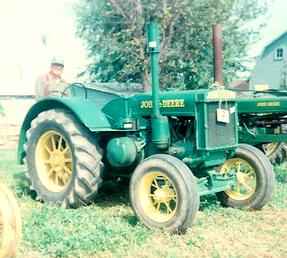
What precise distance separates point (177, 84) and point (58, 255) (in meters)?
11.5

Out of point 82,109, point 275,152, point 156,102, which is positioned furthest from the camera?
point 275,152

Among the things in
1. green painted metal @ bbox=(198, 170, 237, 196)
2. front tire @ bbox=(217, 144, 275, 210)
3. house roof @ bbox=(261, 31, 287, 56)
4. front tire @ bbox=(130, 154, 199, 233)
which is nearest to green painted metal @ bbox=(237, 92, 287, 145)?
front tire @ bbox=(217, 144, 275, 210)

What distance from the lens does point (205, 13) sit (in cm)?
1488

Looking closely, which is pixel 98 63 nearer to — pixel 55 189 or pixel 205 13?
pixel 205 13

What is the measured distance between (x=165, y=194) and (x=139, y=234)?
1.68 ft

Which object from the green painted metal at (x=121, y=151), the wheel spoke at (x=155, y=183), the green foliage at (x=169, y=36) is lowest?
the wheel spoke at (x=155, y=183)

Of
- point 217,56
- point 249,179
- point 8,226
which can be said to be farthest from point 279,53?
point 8,226

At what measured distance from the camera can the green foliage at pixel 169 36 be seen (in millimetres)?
14125

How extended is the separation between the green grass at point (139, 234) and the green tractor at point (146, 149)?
237mm

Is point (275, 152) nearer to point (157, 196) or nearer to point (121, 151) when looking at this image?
point (121, 151)

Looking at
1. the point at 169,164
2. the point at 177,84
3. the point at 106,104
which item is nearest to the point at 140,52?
the point at 177,84

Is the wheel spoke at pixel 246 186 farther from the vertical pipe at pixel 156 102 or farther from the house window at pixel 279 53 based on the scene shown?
the house window at pixel 279 53

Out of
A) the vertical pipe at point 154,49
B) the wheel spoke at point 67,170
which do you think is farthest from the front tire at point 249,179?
the wheel spoke at point 67,170

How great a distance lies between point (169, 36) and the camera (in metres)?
14.1
